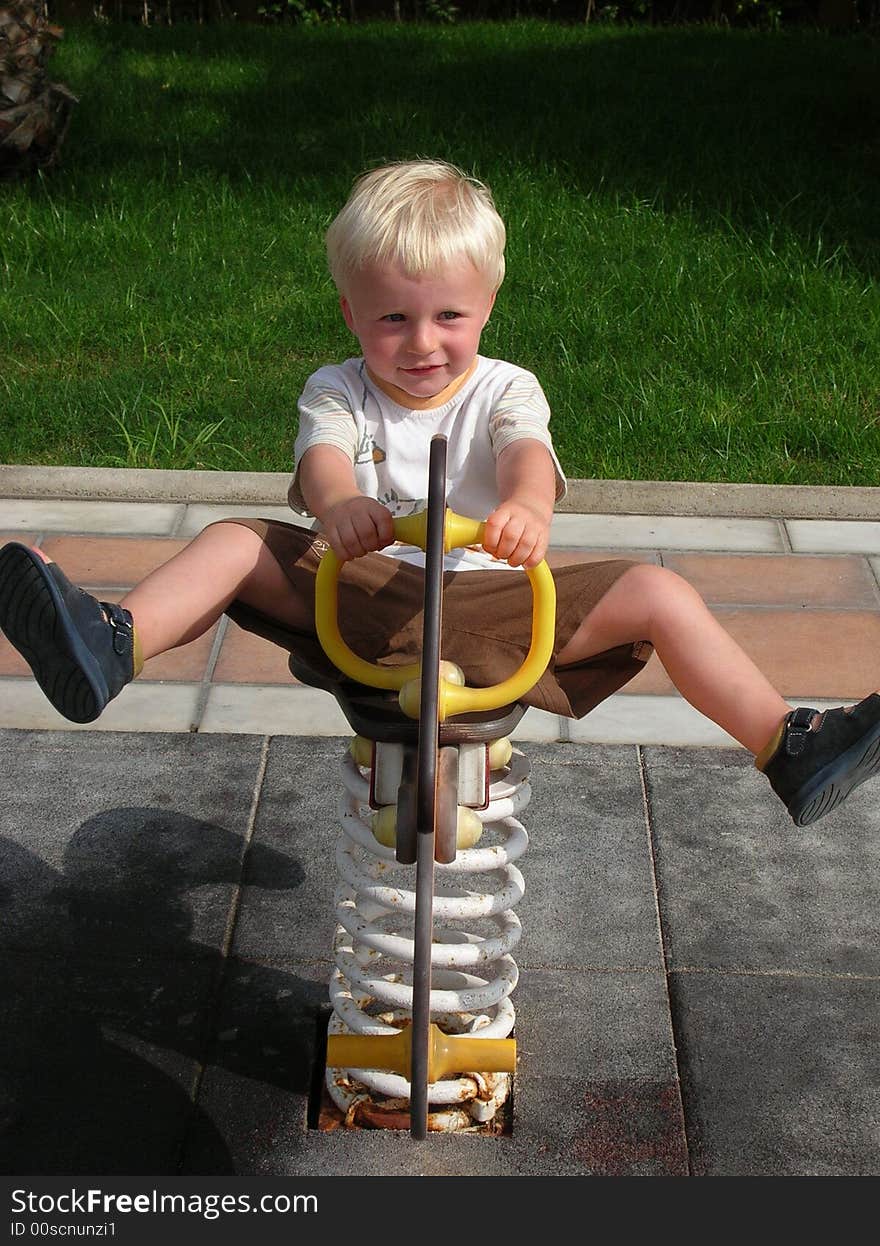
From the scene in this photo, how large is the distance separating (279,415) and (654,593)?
9.42 ft

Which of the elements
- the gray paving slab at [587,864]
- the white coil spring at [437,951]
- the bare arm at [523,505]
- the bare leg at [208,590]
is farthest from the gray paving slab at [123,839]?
the bare arm at [523,505]

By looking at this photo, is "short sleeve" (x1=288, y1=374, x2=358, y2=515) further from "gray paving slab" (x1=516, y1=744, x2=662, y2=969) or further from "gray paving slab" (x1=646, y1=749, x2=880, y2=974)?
"gray paving slab" (x1=646, y1=749, x2=880, y2=974)

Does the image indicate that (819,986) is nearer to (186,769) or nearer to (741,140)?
(186,769)

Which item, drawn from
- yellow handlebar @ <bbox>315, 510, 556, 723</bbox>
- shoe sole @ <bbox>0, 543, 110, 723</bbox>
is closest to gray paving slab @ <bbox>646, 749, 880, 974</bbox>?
yellow handlebar @ <bbox>315, 510, 556, 723</bbox>

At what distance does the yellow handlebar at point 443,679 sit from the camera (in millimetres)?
1817

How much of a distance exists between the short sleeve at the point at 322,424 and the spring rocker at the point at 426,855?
0.30 m

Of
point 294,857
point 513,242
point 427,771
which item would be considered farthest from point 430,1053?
point 513,242

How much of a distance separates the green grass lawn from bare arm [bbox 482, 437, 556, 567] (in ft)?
7.66

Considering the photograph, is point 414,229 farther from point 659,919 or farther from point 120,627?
point 659,919

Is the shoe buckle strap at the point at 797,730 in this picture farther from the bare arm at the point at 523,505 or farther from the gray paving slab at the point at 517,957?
the gray paving slab at the point at 517,957

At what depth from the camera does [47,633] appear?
2.02 m

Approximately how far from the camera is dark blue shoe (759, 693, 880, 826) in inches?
81.4

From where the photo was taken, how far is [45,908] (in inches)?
106

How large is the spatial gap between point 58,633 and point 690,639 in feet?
2.90
